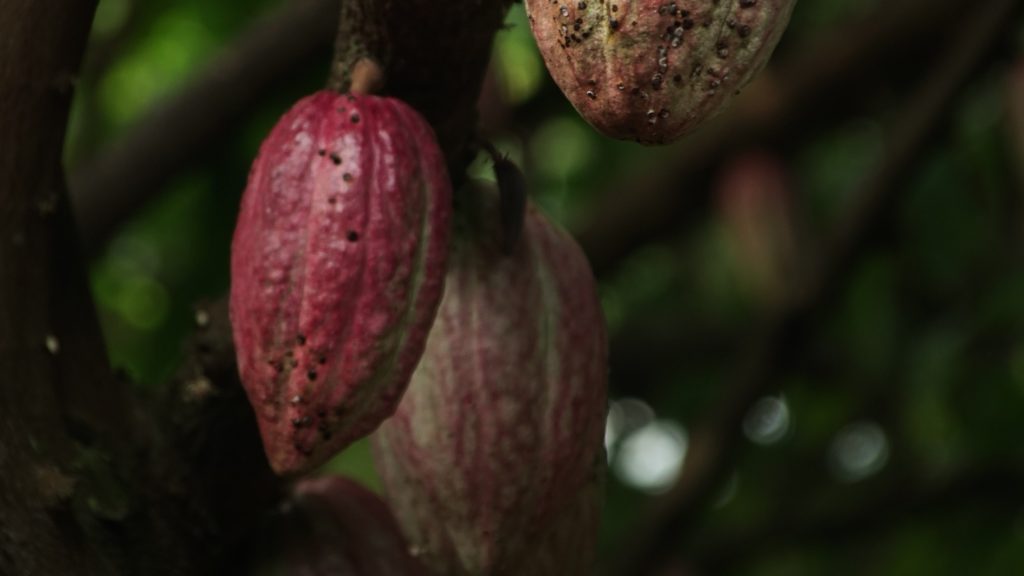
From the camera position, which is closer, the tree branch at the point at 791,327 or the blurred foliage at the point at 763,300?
the tree branch at the point at 791,327

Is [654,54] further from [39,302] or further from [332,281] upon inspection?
[39,302]

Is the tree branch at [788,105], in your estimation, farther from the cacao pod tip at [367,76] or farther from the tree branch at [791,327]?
the cacao pod tip at [367,76]

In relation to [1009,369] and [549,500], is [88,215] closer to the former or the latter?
[1009,369]

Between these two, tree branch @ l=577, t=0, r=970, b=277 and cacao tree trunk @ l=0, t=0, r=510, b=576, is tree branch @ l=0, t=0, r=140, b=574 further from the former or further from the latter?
tree branch @ l=577, t=0, r=970, b=277

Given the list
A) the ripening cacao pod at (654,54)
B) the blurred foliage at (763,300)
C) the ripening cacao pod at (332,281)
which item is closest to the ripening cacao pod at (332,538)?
the ripening cacao pod at (332,281)

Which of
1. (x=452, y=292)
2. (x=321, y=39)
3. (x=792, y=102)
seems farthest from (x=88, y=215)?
(x=452, y=292)

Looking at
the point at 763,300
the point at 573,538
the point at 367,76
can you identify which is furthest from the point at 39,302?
the point at 763,300

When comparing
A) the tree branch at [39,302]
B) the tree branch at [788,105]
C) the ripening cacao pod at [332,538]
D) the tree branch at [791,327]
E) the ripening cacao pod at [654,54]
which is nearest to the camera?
the ripening cacao pod at [654,54]
